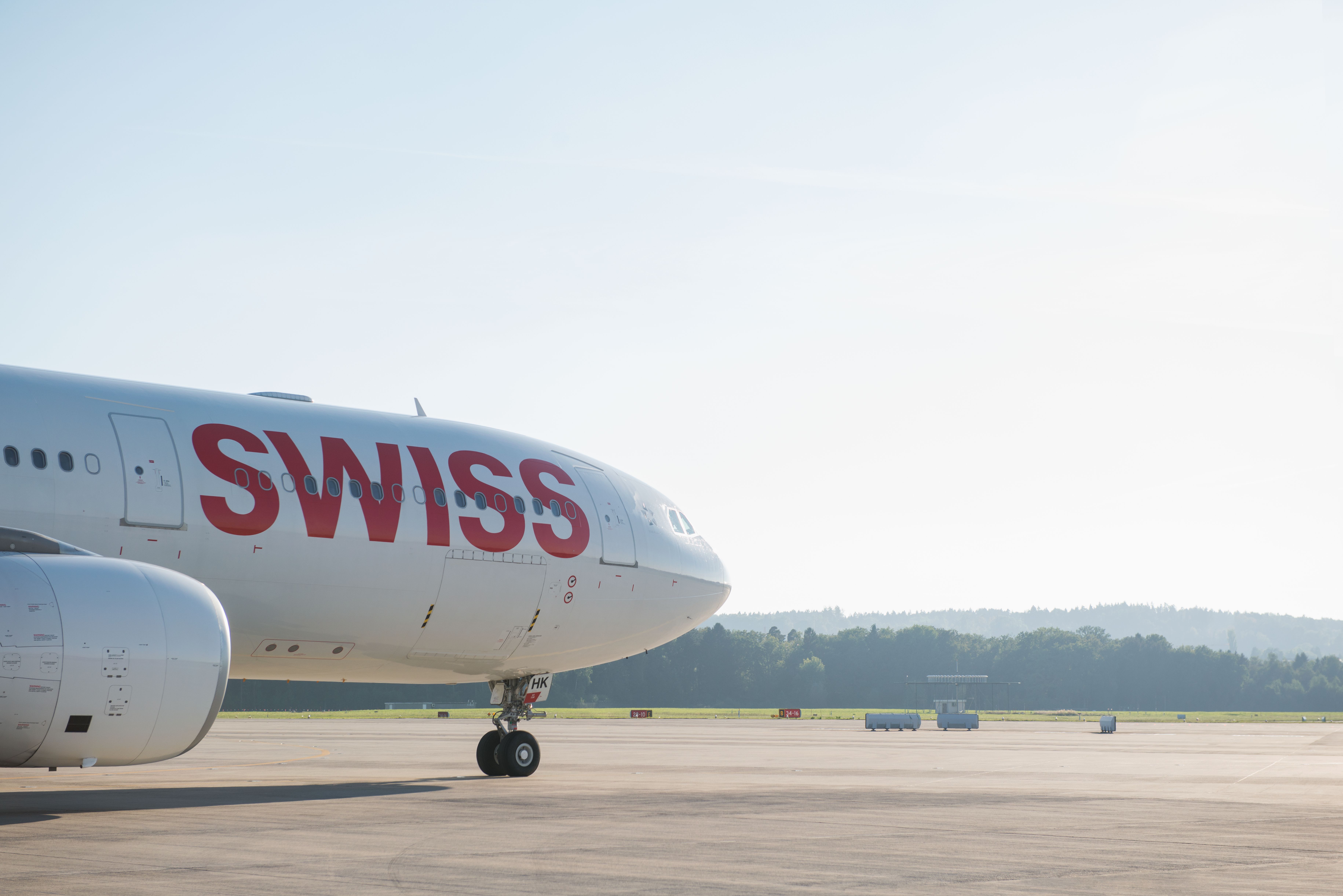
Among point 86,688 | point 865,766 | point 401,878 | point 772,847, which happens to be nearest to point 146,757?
point 86,688

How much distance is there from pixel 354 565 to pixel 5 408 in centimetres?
547

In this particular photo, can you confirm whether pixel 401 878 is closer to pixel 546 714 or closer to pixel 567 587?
pixel 567 587

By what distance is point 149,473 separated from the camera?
18.4 metres

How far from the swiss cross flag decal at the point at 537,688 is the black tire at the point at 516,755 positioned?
63cm

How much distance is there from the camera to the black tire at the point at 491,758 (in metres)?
25.7

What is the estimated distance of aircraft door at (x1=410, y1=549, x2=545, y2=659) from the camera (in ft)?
73.2

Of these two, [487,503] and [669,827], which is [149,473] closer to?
[487,503]

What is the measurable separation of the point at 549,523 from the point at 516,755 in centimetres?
485

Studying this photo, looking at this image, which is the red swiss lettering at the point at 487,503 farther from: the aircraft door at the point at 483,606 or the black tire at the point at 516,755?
the black tire at the point at 516,755

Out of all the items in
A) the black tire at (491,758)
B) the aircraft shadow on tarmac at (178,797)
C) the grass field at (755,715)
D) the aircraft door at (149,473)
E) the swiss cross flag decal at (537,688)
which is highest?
the aircraft door at (149,473)

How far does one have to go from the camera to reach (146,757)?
47.5 feet

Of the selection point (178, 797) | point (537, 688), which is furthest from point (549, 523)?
point (178, 797)

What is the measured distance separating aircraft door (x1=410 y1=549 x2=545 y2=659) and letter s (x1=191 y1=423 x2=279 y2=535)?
11.3ft

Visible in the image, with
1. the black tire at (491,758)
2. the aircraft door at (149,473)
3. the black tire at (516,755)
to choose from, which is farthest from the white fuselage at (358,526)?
the black tire at (491,758)
